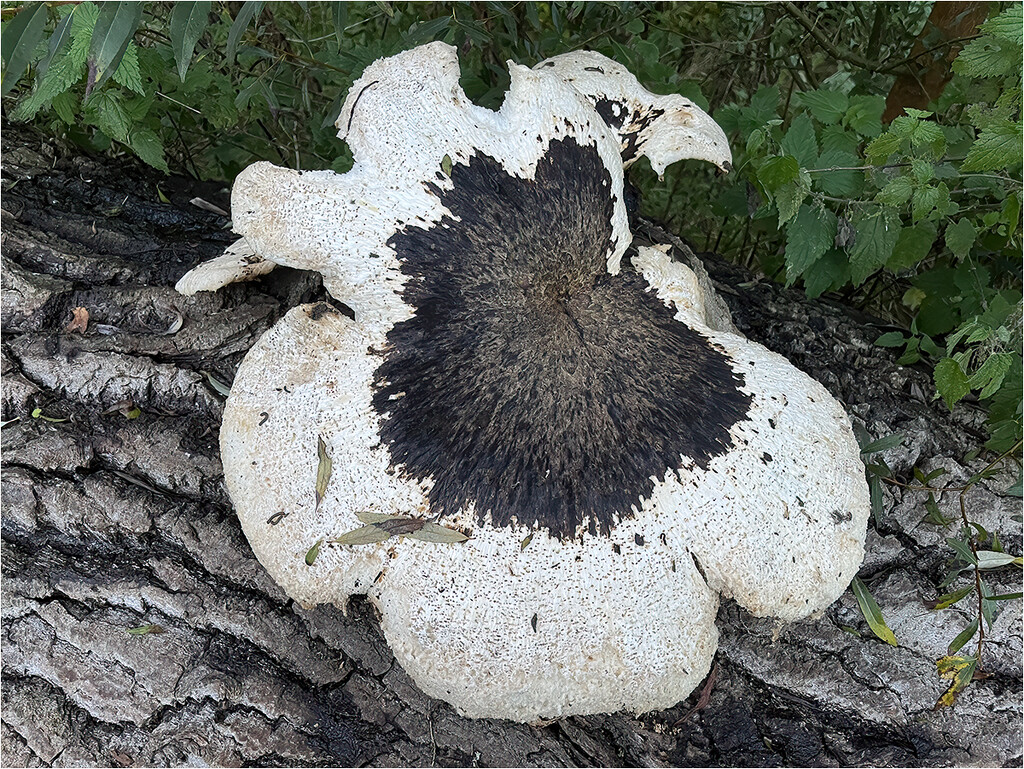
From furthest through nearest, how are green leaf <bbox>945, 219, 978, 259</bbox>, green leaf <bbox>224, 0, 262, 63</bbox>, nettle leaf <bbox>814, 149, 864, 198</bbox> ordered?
green leaf <bbox>945, 219, 978, 259</bbox>, nettle leaf <bbox>814, 149, 864, 198</bbox>, green leaf <bbox>224, 0, 262, 63</bbox>

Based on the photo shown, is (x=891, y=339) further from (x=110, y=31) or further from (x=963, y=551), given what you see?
(x=110, y=31)

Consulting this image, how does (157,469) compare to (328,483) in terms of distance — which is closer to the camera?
(328,483)

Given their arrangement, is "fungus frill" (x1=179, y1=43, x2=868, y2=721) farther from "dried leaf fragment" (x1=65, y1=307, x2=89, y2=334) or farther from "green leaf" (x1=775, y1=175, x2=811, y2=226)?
"dried leaf fragment" (x1=65, y1=307, x2=89, y2=334)

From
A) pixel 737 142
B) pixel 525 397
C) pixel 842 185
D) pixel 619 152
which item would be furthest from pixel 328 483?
pixel 737 142

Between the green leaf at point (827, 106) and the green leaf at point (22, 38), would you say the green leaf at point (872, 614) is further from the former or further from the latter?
the green leaf at point (22, 38)

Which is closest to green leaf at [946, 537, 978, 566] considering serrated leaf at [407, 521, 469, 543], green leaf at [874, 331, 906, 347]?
green leaf at [874, 331, 906, 347]

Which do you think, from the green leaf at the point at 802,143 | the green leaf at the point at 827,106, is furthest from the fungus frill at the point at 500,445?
the green leaf at the point at 827,106

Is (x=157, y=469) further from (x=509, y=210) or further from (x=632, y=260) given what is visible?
(x=632, y=260)
